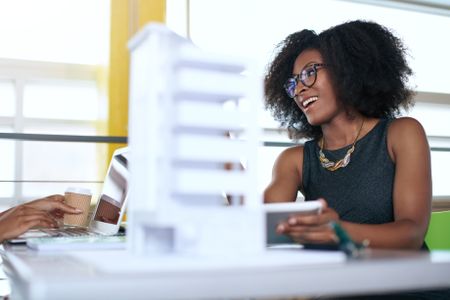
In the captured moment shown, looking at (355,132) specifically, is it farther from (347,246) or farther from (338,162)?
(347,246)

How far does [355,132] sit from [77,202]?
0.74 m

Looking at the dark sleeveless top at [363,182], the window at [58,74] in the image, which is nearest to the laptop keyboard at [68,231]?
the dark sleeveless top at [363,182]

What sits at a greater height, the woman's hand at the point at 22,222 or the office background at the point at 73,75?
the office background at the point at 73,75

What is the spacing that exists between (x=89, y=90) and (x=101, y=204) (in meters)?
1.76

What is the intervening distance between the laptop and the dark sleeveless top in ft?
1.68

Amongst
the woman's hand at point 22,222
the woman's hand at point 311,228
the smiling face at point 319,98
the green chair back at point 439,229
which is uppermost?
the smiling face at point 319,98

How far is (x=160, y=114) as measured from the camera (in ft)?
2.02

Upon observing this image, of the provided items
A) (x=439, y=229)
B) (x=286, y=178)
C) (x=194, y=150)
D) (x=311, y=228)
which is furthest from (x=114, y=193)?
(x=439, y=229)

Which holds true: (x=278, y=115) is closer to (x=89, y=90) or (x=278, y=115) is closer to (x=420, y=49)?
(x=89, y=90)

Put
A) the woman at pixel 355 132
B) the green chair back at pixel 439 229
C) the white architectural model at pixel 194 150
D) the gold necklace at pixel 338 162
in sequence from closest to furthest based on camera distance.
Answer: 1. the white architectural model at pixel 194 150
2. the woman at pixel 355 132
3. the gold necklace at pixel 338 162
4. the green chair back at pixel 439 229

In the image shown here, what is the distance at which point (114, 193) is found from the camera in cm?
137

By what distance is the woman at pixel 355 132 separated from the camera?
1326 mm

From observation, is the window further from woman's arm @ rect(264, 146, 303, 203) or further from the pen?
the pen

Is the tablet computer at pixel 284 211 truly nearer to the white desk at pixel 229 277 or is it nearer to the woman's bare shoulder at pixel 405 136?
the white desk at pixel 229 277
